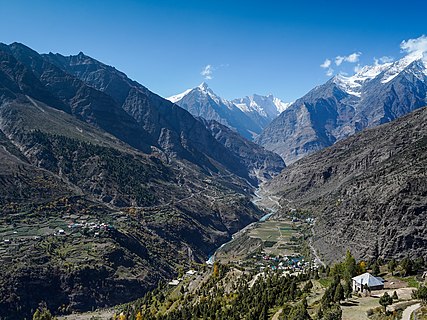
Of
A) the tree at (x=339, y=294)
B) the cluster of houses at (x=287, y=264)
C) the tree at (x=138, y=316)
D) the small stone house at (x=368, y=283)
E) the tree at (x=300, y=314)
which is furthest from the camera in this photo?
the cluster of houses at (x=287, y=264)

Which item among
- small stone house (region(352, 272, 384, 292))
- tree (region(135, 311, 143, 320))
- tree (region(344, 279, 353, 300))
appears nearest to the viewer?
tree (region(344, 279, 353, 300))

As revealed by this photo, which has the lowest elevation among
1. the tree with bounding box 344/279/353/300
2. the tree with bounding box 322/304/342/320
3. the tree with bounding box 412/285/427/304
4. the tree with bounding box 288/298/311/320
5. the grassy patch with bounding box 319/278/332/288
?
the grassy patch with bounding box 319/278/332/288

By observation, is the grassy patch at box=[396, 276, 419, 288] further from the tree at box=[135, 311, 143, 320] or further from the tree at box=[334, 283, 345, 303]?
the tree at box=[135, 311, 143, 320]

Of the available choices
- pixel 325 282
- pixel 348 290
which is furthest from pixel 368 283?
pixel 325 282

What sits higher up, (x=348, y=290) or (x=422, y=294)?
(x=422, y=294)

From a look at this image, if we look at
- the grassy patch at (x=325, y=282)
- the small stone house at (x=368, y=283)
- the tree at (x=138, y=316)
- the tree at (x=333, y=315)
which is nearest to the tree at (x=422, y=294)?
the small stone house at (x=368, y=283)

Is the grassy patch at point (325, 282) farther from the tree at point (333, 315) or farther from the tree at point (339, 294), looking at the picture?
the tree at point (333, 315)

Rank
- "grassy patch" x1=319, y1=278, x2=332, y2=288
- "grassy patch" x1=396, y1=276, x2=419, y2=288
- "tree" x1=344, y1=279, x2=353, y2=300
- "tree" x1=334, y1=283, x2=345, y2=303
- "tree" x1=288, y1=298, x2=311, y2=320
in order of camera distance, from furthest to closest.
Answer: "grassy patch" x1=319, y1=278, x2=332, y2=288 < "grassy patch" x1=396, y1=276, x2=419, y2=288 < "tree" x1=344, y1=279, x2=353, y2=300 < "tree" x1=334, y1=283, x2=345, y2=303 < "tree" x1=288, y1=298, x2=311, y2=320

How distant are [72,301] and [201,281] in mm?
62232

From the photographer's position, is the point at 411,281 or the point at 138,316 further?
the point at 138,316

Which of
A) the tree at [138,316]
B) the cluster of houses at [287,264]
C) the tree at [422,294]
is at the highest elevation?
the tree at [422,294]

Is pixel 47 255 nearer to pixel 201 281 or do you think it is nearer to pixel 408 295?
pixel 201 281

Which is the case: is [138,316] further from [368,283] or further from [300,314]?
[368,283]

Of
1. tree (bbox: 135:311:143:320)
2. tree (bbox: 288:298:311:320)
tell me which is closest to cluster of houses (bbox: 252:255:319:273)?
tree (bbox: 135:311:143:320)
